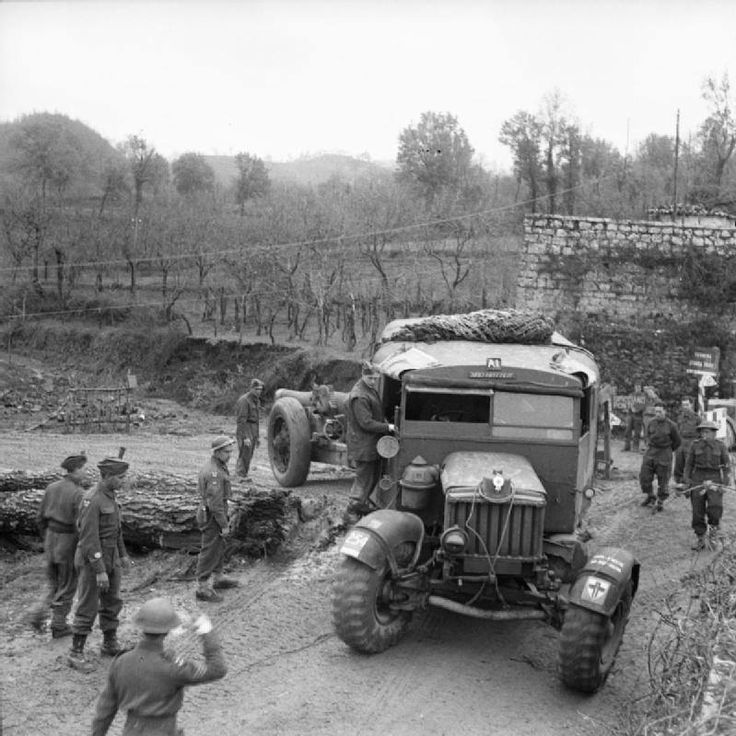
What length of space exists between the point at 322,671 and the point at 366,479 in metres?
2.78

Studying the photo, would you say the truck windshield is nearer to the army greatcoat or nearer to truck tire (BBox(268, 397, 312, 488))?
the army greatcoat

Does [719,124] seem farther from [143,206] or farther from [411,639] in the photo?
[411,639]

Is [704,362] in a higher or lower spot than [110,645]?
higher

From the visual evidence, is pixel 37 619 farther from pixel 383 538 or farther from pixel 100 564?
pixel 383 538

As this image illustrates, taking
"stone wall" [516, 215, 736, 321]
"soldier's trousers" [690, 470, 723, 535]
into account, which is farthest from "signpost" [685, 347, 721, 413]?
"soldier's trousers" [690, 470, 723, 535]

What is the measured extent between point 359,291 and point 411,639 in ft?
77.8

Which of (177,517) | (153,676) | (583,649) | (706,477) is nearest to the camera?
(153,676)

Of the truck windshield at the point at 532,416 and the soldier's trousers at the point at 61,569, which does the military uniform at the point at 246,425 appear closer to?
the soldier's trousers at the point at 61,569

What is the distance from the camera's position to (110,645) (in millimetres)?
7328

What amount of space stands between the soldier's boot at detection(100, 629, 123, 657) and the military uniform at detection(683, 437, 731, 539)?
21.0 ft

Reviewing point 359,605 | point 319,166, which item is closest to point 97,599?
point 359,605

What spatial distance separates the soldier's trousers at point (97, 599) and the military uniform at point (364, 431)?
2701 mm

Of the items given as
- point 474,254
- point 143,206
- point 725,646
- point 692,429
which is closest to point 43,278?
point 143,206

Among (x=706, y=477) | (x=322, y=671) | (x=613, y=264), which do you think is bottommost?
(x=322, y=671)
